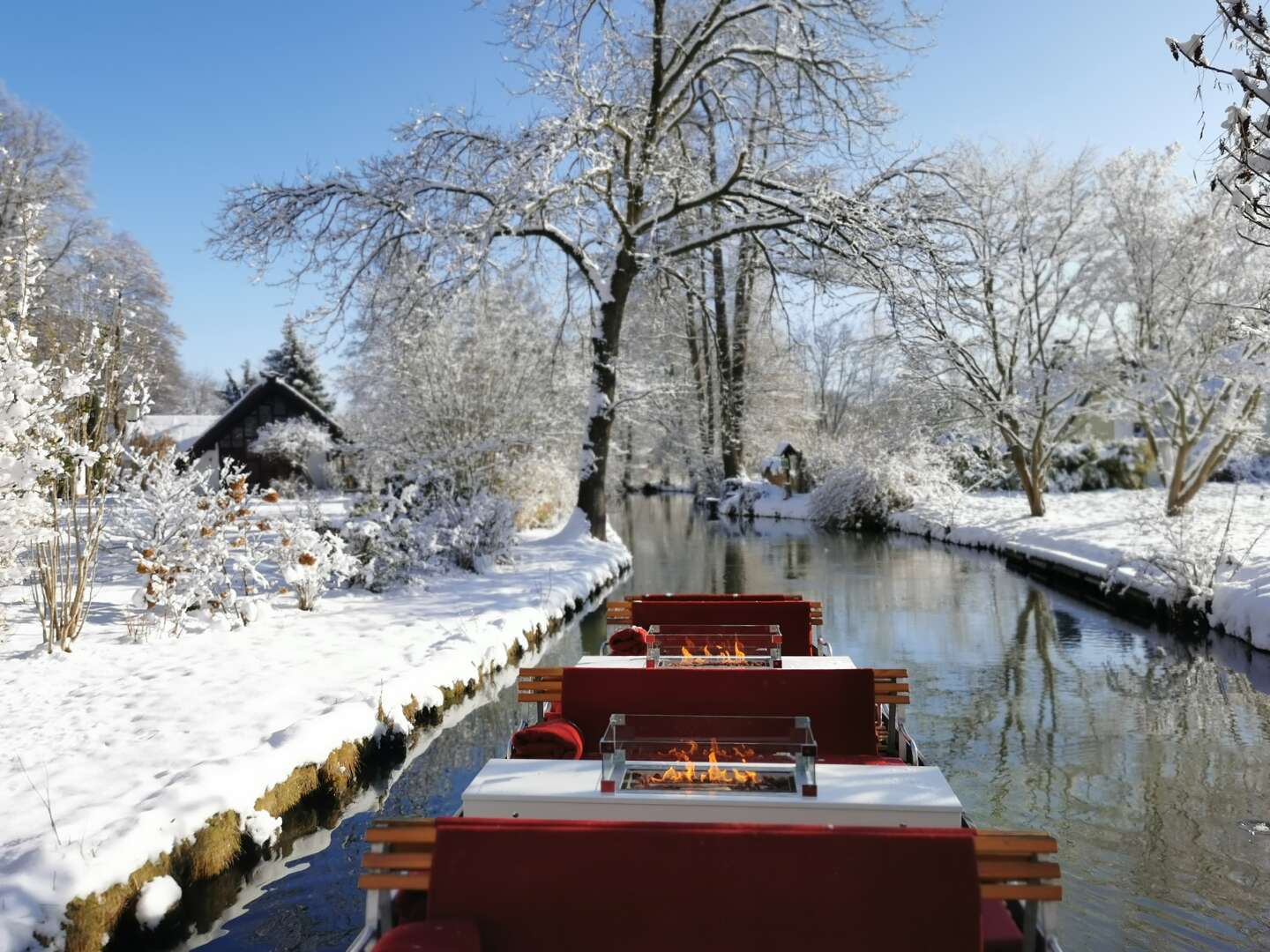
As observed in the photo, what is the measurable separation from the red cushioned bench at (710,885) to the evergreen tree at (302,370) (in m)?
42.6

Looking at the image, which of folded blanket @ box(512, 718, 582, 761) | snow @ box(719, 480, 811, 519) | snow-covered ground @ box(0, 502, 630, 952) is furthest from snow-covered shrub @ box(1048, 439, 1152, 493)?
folded blanket @ box(512, 718, 582, 761)

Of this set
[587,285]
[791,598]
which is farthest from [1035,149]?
[791,598]

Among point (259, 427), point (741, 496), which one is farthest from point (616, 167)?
point (259, 427)

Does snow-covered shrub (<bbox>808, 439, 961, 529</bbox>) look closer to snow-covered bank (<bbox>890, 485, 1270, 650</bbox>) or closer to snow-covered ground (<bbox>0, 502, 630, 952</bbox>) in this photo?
snow-covered bank (<bbox>890, 485, 1270, 650</bbox>)

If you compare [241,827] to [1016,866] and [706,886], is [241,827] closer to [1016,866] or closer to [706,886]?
[706,886]

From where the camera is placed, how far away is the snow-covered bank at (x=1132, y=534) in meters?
10.6

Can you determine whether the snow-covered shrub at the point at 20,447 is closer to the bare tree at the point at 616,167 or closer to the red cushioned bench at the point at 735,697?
the red cushioned bench at the point at 735,697

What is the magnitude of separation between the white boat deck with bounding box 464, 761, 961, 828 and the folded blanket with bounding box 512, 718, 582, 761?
0.94 meters

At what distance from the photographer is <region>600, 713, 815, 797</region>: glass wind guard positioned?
122 inches

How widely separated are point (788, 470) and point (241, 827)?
3212 centimetres

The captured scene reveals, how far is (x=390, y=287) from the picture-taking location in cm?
1551

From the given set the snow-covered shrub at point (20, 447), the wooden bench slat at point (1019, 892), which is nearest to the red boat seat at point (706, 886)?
the wooden bench slat at point (1019, 892)

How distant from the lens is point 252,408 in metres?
37.2

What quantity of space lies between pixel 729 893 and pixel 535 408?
17272 mm
